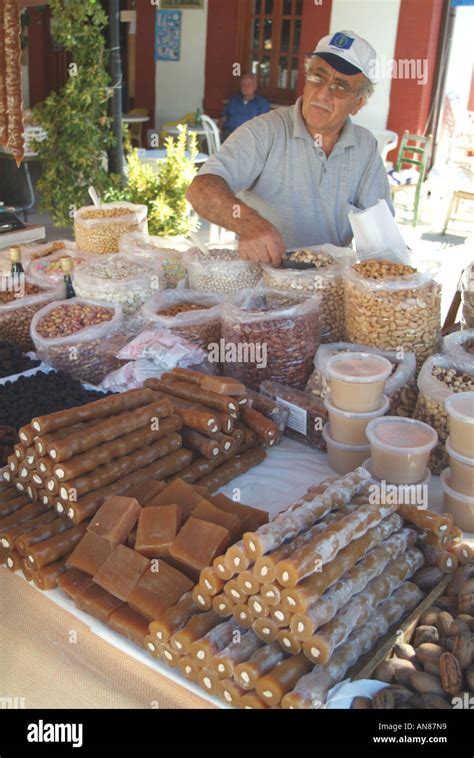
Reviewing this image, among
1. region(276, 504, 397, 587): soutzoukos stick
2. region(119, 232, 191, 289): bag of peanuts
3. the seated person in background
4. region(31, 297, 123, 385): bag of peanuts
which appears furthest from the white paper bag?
the seated person in background

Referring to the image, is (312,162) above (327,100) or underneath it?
underneath

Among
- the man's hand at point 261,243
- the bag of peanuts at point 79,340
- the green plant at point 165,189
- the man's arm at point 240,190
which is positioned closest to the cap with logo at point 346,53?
the man's arm at point 240,190

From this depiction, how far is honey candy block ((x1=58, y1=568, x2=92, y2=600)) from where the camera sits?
1.52m

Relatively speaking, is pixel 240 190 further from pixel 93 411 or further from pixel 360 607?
pixel 360 607

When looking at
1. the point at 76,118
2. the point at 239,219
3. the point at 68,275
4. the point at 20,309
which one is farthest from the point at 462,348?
the point at 76,118

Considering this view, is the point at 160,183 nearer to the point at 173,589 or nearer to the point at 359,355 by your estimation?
the point at 359,355

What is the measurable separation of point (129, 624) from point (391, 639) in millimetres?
524

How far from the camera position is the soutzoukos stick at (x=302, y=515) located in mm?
1325

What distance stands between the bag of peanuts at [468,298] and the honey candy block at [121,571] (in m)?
1.44

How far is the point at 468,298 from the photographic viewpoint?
2367 mm

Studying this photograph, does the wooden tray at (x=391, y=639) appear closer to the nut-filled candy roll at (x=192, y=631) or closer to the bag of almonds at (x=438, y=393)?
the nut-filled candy roll at (x=192, y=631)

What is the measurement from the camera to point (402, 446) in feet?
5.68

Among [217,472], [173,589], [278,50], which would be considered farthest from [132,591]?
[278,50]
